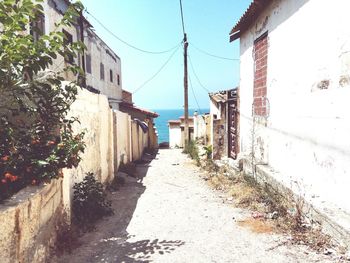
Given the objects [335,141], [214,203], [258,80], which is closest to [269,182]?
[214,203]

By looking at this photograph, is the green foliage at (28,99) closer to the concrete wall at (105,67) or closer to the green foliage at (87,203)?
the green foliage at (87,203)

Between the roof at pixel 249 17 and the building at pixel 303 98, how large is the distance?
3 cm

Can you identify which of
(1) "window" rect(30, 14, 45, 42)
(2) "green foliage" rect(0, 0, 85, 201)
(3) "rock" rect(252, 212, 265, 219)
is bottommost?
(3) "rock" rect(252, 212, 265, 219)

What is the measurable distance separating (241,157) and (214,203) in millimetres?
2554

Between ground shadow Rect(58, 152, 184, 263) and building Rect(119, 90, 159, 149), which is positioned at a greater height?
building Rect(119, 90, 159, 149)

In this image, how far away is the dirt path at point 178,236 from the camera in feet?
13.0

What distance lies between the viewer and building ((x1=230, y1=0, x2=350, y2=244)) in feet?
13.8

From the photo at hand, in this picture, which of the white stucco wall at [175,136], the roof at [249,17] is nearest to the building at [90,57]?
the roof at [249,17]

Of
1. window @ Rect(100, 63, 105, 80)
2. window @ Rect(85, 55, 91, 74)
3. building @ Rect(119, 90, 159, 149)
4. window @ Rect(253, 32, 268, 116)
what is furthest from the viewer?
building @ Rect(119, 90, 159, 149)

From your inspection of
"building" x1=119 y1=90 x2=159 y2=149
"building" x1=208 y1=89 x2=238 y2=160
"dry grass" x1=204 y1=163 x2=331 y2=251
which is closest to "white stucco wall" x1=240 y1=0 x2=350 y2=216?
"dry grass" x1=204 y1=163 x2=331 y2=251

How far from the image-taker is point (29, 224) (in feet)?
9.82

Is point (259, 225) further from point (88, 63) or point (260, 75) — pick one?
point (88, 63)

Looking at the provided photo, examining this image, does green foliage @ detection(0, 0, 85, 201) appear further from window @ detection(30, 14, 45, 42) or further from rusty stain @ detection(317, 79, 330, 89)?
rusty stain @ detection(317, 79, 330, 89)

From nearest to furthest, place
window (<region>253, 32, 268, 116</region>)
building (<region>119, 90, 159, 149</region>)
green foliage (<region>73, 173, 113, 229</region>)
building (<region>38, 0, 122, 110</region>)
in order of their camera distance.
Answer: green foliage (<region>73, 173, 113, 229</region>)
window (<region>253, 32, 268, 116</region>)
building (<region>38, 0, 122, 110</region>)
building (<region>119, 90, 159, 149</region>)
